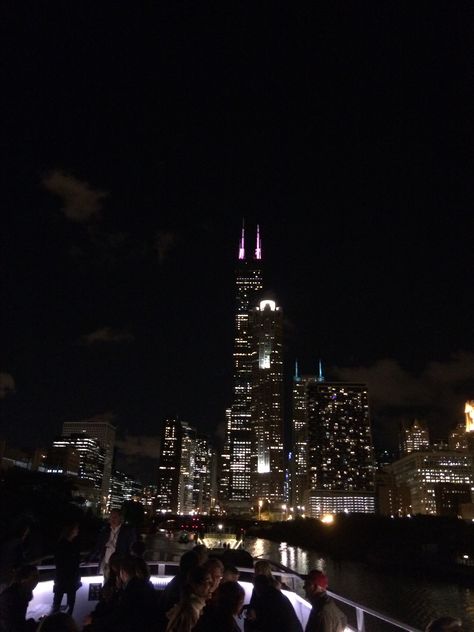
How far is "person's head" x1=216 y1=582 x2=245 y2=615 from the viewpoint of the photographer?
15.0 feet

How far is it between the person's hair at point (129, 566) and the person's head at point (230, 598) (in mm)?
1778

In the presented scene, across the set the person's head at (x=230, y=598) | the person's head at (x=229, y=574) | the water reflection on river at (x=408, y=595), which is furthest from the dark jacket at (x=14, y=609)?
the water reflection on river at (x=408, y=595)

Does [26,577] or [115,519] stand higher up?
[115,519]

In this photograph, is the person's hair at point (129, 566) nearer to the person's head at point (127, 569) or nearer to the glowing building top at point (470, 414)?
the person's head at point (127, 569)

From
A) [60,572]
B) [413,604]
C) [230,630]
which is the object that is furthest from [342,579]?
[230,630]

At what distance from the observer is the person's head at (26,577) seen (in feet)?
20.3

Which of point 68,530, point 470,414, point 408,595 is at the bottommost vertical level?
point 408,595

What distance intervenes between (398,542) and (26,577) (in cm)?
9781

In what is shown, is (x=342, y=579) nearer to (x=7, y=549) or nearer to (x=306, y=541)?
(x=7, y=549)

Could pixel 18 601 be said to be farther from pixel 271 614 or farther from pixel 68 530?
pixel 68 530

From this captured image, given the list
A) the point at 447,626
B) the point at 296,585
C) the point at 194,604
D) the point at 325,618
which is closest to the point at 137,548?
the point at 296,585

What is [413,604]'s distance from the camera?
41.3 metres

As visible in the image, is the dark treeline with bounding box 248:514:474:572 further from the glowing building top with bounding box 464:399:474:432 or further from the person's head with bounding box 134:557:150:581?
the person's head with bounding box 134:557:150:581

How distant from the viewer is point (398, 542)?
90.9m
